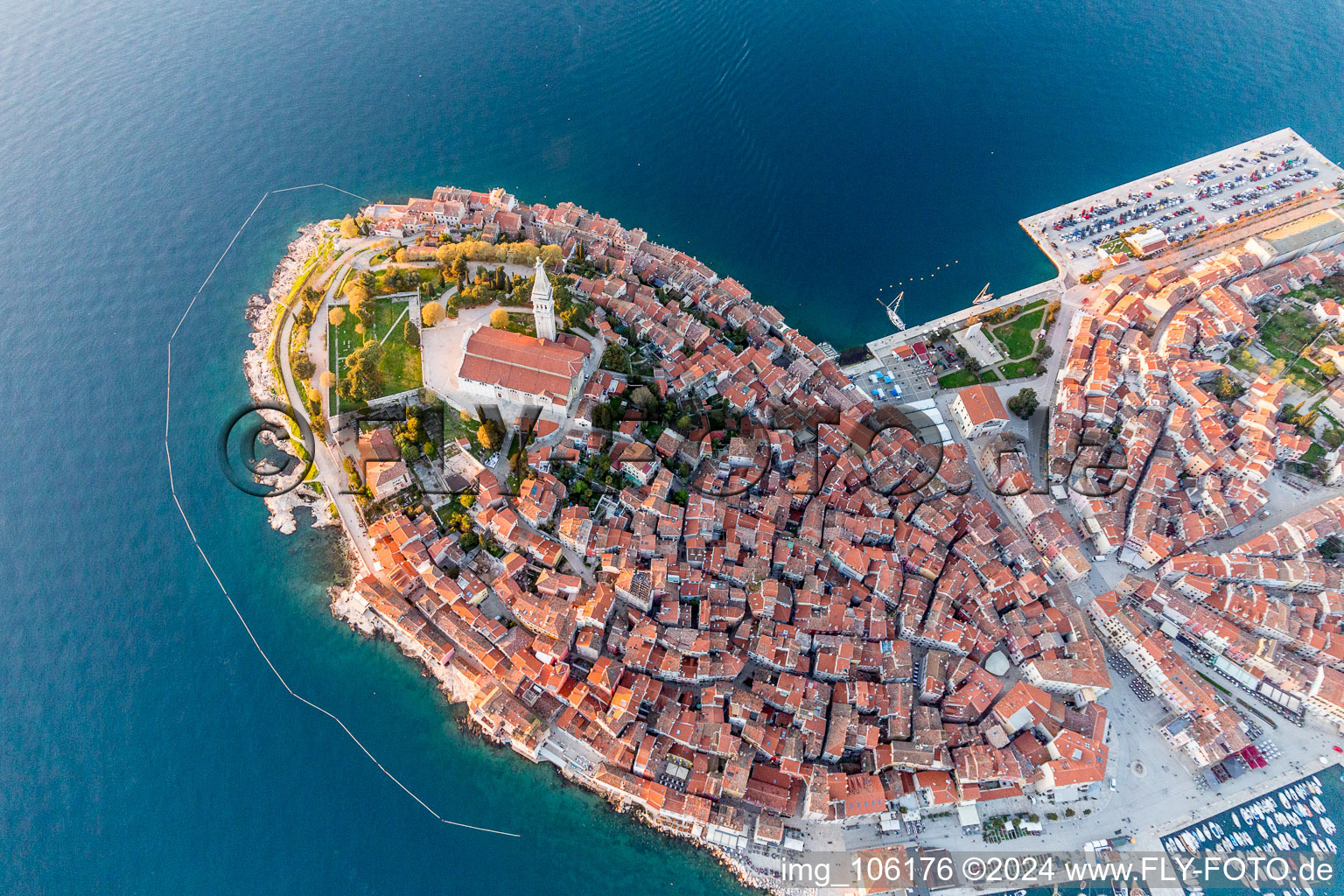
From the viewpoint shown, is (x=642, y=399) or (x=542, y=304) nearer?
(x=542, y=304)

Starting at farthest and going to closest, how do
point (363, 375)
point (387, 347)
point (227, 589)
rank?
point (387, 347) → point (363, 375) → point (227, 589)

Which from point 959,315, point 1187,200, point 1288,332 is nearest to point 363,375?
point 959,315

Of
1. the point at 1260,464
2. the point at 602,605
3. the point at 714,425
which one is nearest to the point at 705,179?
the point at 714,425

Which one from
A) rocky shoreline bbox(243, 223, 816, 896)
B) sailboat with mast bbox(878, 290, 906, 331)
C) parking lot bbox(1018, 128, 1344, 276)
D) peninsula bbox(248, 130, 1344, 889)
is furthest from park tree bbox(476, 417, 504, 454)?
parking lot bbox(1018, 128, 1344, 276)

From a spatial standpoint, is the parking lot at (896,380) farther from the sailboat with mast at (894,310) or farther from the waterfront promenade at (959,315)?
the sailboat with mast at (894,310)

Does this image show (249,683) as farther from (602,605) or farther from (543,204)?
(543,204)

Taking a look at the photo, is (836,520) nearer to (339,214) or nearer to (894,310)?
(894,310)
